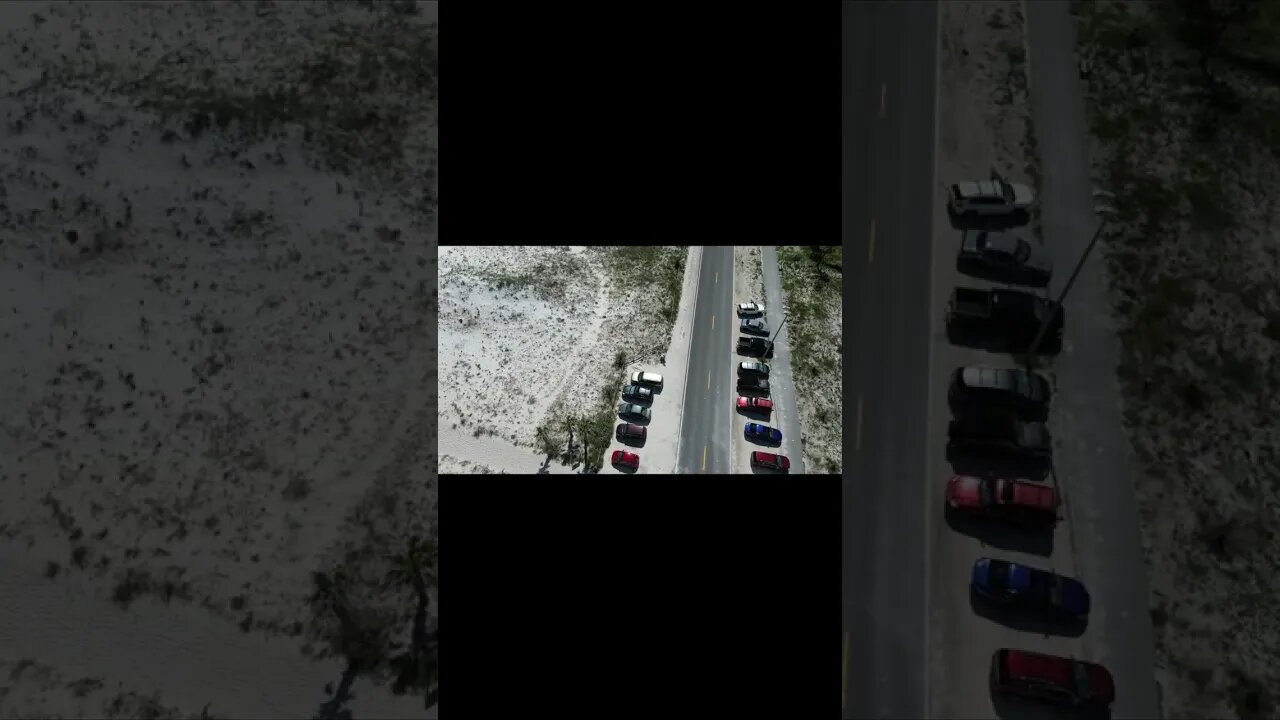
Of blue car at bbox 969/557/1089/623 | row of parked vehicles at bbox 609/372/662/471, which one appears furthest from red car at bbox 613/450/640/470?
blue car at bbox 969/557/1089/623

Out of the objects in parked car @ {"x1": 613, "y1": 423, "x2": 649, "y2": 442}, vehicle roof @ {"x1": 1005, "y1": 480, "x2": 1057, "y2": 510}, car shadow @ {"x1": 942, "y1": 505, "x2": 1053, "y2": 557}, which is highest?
parked car @ {"x1": 613, "y1": 423, "x2": 649, "y2": 442}

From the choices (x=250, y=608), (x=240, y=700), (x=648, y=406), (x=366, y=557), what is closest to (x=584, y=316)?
(x=648, y=406)

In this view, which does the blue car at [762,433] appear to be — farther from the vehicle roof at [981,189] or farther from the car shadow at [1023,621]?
the vehicle roof at [981,189]

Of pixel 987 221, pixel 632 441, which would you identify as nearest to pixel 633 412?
pixel 632 441

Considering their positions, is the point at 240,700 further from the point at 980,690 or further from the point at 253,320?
the point at 980,690

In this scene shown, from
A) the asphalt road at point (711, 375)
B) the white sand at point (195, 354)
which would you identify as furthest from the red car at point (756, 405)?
the white sand at point (195, 354)

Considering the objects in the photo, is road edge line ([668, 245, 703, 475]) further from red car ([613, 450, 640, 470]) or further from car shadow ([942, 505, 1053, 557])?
car shadow ([942, 505, 1053, 557])

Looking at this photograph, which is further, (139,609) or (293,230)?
(293,230)
